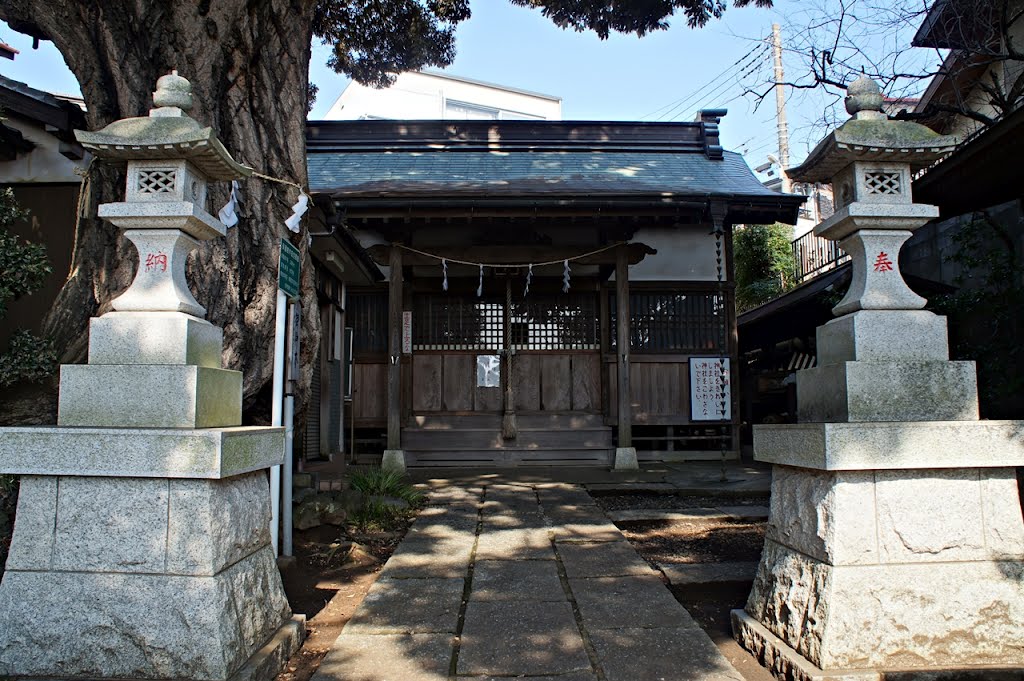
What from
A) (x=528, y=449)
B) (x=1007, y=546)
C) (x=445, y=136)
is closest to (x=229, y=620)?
(x=1007, y=546)

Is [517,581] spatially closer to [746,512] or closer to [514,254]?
[746,512]

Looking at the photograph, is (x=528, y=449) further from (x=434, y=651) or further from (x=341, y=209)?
(x=434, y=651)

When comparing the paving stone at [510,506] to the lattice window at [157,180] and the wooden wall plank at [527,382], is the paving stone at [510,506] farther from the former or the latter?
the lattice window at [157,180]

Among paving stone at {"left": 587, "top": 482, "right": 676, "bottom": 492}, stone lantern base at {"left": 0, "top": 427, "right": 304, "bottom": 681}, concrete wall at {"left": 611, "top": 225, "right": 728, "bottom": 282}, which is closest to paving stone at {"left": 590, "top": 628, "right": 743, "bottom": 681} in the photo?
stone lantern base at {"left": 0, "top": 427, "right": 304, "bottom": 681}

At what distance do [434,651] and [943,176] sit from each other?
22.7 ft

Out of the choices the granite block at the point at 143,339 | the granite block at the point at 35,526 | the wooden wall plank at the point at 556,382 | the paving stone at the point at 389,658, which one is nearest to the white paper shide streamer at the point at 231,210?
the granite block at the point at 143,339

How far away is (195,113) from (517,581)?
4.08 metres

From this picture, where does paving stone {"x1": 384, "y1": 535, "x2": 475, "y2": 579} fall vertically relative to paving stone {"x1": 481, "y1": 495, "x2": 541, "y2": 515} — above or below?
below

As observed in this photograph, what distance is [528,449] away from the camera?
10.1 meters

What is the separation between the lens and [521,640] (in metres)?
3.45

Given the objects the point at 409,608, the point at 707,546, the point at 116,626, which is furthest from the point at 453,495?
the point at 116,626

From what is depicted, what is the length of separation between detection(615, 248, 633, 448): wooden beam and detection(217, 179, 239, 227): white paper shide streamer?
6.04 metres

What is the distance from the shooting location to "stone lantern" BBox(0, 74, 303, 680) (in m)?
2.77

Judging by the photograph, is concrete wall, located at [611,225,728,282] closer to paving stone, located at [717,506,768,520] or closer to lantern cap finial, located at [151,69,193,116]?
paving stone, located at [717,506,768,520]
